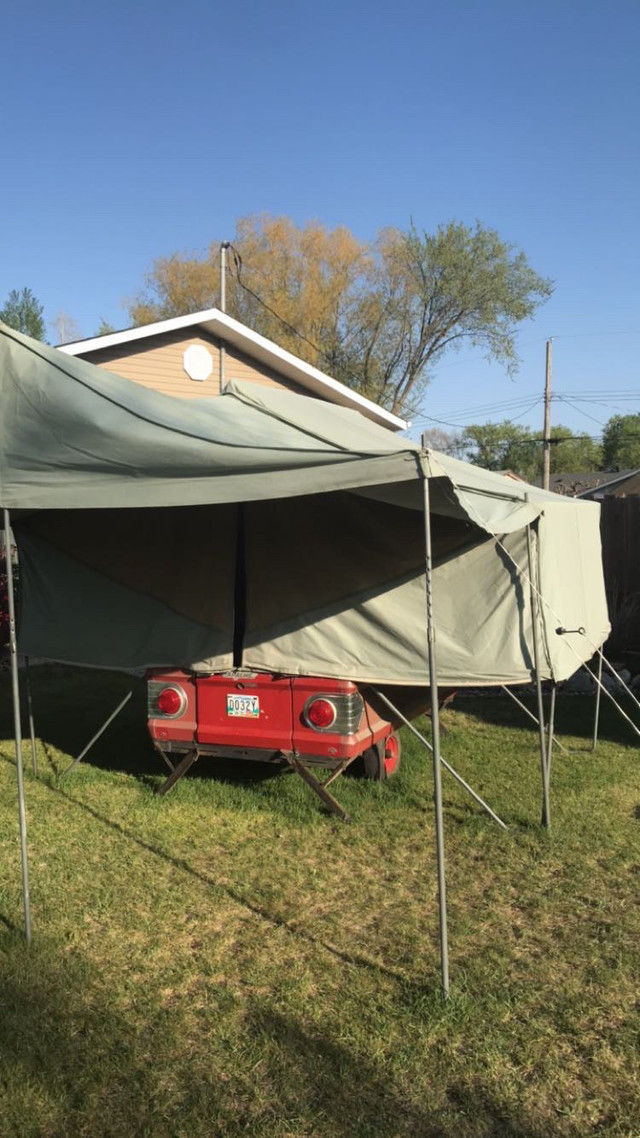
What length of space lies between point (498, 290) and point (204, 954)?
3131 cm

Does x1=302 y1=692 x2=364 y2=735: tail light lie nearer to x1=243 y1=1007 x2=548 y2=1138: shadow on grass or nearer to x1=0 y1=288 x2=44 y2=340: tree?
x1=243 y1=1007 x2=548 y2=1138: shadow on grass

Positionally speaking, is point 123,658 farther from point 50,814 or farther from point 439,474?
point 439,474

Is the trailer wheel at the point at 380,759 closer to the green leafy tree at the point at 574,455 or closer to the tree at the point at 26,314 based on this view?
the tree at the point at 26,314

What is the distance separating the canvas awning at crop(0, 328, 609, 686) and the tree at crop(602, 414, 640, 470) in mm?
73414

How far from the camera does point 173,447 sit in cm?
320

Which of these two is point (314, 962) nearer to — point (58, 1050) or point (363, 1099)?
point (363, 1099)

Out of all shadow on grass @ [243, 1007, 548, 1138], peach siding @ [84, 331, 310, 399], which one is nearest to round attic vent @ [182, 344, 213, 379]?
peach siding @ [84, 331, 310, 399]

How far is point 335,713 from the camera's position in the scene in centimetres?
465

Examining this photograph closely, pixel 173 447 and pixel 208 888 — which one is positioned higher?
pixel 173 447

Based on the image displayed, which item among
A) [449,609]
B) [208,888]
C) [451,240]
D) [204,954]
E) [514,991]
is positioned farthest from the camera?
[451,240]

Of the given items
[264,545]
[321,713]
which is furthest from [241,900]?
[264,545]

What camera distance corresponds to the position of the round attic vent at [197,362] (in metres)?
11.5

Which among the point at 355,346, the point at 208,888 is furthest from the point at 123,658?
the point at 355,346

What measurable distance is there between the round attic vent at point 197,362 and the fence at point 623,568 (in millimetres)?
6119
